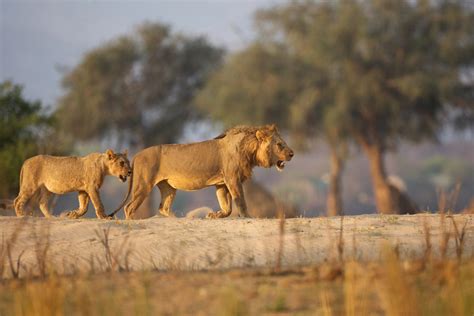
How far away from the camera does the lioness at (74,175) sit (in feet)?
38.6

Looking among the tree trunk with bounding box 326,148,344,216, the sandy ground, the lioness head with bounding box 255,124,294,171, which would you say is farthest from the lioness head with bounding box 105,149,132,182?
the tree trunk with bounding box 326,148,344,216

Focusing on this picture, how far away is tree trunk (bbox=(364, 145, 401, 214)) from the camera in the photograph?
3209cm

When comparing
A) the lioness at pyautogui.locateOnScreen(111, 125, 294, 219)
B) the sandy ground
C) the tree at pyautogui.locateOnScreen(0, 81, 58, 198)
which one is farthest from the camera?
the tree at pyautogui.locateOnScreen(0, 81, 58, 198)

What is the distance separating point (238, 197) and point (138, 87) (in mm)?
30873

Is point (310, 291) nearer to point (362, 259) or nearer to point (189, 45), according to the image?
point (362, 259)

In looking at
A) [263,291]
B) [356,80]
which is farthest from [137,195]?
[356,80]

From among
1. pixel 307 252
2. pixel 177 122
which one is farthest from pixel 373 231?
pixel 177 122

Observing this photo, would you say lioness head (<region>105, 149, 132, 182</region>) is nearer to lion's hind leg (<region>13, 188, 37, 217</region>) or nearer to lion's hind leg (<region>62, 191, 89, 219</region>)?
lion's hind leg (<region>62, 191, 89, 219</region>)

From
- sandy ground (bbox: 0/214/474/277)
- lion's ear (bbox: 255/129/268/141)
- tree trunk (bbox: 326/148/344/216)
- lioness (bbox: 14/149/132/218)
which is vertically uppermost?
tree trunk (bbox: 326/148/344/216)

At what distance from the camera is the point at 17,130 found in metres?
23.9

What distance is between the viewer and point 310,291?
244 inches

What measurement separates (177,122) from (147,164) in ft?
98.2

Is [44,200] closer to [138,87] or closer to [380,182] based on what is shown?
[380,182]

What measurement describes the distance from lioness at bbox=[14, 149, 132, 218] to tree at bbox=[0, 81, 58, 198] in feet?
24.2
